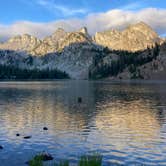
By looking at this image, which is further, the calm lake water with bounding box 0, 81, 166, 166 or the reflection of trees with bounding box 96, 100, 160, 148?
the reflection of trees with bounding box 96, 100, 160, 148

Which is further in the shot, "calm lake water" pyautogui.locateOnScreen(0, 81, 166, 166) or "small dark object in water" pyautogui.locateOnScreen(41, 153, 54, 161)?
"calm lake water" pyautogui.locateOnScreen(0, 81, 166, 166)

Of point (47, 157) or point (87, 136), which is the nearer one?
point (47, 157)

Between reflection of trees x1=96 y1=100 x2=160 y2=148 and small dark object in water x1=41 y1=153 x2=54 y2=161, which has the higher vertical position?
small dark object in water x1=41 y1=153 x2=54 y2=161

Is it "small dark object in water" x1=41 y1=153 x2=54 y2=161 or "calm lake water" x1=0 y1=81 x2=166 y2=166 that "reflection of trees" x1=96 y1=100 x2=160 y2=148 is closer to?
"calm lake water" x1=0 y1=81 x2=166 y2=166

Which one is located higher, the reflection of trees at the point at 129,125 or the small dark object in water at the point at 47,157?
the small dark object in water at the point at 47,157

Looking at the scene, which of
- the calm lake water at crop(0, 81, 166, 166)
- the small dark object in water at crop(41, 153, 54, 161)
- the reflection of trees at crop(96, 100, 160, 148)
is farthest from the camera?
the reflection of trees at crop(96, 100, 160, 148)

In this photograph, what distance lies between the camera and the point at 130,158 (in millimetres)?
46719

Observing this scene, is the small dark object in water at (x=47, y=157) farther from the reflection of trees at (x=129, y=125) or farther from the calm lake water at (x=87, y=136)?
the reflection of trees at (x=129, y=125)

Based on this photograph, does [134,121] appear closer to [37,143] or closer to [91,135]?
[91,135]

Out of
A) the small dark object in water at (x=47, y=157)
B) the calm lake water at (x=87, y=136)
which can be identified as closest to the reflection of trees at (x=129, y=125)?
the calm lake water at (x=87, y=136)

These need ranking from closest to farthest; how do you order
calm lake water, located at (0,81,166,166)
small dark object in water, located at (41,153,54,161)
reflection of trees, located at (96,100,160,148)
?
small dark object in water, located at (41,153,54,161)
calm lake water, located at (0,81,166,166)
reflection of trees, located at (96,100,160,148)

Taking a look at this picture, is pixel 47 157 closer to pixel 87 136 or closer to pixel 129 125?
pixel 87 136

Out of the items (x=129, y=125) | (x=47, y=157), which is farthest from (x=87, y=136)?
(x=47, y=157)

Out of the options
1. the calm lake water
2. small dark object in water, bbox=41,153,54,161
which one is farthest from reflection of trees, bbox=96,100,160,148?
small dark object in water, bbox=41,153,54,161
